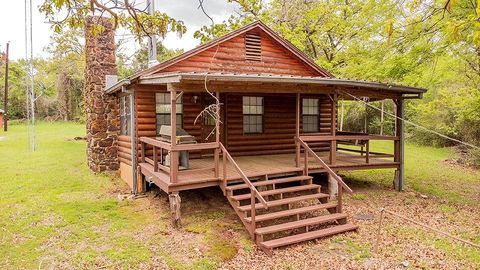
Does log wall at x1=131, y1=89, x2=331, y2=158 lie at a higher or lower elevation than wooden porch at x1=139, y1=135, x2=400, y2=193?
higher

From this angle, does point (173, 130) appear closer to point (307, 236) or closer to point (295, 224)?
point (295, 224)

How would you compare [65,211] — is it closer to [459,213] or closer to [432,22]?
[459,213]

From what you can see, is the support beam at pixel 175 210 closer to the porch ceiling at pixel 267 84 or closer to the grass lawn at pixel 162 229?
the grass lawn at pixel 162 229

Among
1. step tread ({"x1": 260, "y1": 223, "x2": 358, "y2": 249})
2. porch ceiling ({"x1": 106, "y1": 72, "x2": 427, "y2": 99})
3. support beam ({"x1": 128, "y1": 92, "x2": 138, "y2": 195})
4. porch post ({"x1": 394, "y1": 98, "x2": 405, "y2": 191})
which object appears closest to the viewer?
step tread ({"x1": 260, "y1": 223, "x2": 358, "y2": 249})

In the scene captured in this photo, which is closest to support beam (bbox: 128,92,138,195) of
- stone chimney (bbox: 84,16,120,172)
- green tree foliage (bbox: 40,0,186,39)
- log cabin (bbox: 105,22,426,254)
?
log cabin (bbox: 105,22,426,254)

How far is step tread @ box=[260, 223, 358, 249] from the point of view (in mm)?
6547

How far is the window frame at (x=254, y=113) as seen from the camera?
12.0 m

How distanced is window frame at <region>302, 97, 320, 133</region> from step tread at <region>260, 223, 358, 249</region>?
6.06 metres

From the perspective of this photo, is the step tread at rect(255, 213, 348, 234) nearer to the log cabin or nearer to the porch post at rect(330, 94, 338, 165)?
the log cabin

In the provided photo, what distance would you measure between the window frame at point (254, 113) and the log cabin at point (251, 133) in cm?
4

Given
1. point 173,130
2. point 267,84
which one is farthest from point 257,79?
point 173,130

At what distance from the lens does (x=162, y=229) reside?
7.51m

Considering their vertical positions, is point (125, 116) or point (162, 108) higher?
point (162, 108)

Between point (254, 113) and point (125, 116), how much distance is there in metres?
4.45
